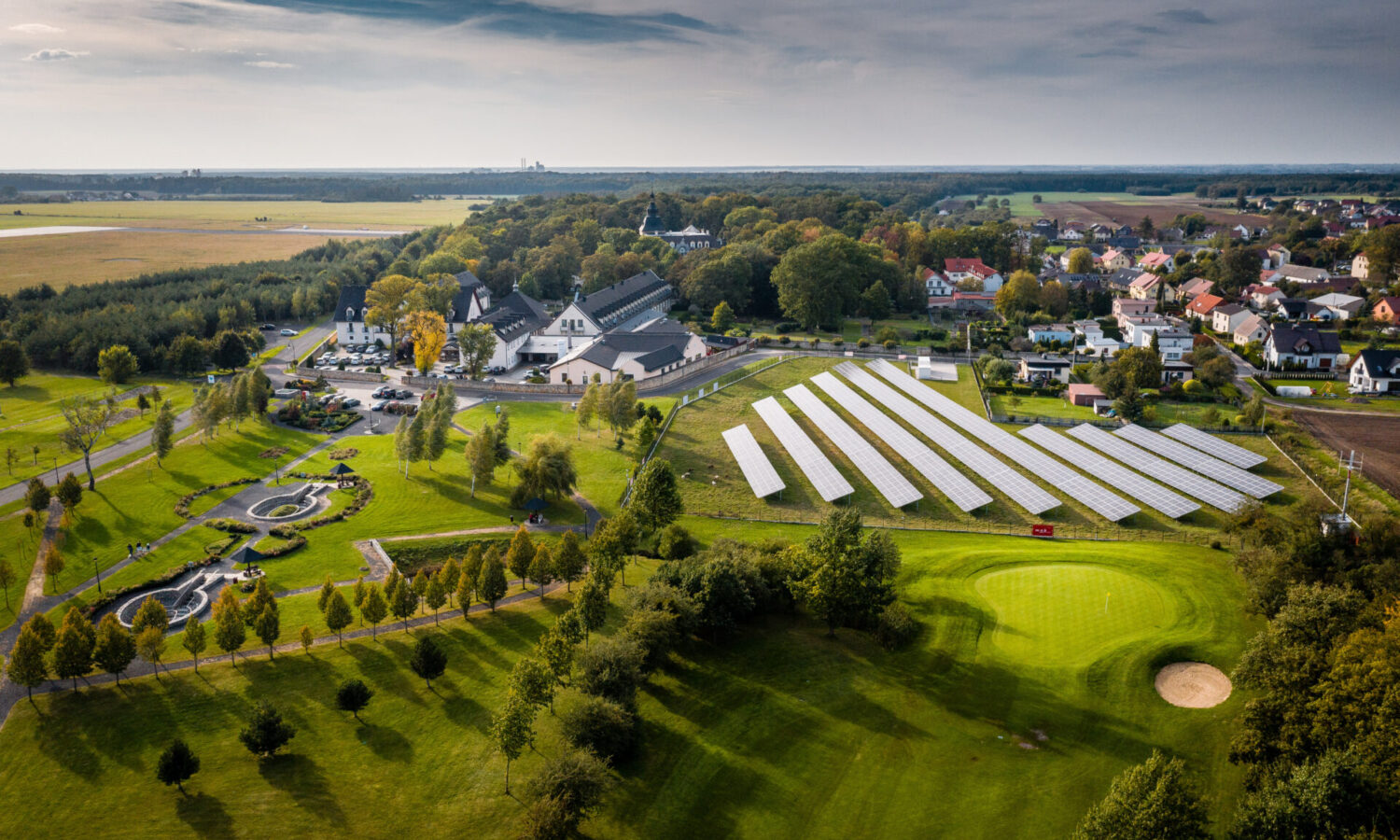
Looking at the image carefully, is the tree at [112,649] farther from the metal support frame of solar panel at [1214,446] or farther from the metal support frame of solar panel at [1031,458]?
the metal support frame of solar panel at [1214,446]

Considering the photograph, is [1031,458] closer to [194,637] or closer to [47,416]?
[194,637]

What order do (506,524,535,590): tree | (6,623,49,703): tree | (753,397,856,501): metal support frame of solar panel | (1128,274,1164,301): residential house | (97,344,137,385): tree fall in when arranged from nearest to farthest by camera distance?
(6,623,49,703): tree
(506,524,535,590): tree
(753,397,856,501): metal support frame of solar panel
(97,344,137,385): tree
(1128,274,1164,301): residential house

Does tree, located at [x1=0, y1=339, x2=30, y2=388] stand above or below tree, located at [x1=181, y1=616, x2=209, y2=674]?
above

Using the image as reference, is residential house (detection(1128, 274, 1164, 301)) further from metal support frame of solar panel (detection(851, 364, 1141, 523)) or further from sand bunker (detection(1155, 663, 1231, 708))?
sand bunker (detection(1155, 663, 1231, 708))

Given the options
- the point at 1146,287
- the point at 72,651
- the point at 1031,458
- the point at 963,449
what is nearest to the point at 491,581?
the point at 72,651

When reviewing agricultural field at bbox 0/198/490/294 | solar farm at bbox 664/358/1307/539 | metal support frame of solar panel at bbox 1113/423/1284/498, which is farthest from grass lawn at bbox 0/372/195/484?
metal support frame of solar panel at bbox 1113/423/1284/498

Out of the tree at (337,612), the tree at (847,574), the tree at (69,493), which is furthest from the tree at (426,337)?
the tree at (847,574)

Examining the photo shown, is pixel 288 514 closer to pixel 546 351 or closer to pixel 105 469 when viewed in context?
pixel 105 469
